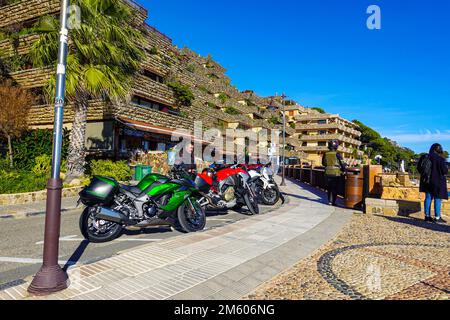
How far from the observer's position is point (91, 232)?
4938mm

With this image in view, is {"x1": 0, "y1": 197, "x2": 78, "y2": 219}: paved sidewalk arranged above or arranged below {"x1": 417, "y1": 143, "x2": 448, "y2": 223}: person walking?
below

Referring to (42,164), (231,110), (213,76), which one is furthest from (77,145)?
(213,76)

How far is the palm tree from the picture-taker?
36.7 ft

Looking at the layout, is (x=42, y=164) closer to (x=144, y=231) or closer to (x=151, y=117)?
(x=144, y=231)

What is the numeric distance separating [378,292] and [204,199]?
425 centimetres

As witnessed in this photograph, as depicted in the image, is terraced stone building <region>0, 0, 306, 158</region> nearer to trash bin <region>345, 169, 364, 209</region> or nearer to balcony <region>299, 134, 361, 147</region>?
trash bin <region>345, 169, 364, 209</region>

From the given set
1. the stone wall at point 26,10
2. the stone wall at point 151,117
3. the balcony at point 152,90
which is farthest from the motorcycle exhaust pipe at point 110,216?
the stone wall at point 26,10

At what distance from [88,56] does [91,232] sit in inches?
361

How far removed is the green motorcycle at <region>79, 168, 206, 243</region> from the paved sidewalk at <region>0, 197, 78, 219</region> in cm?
389

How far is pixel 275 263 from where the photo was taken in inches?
156

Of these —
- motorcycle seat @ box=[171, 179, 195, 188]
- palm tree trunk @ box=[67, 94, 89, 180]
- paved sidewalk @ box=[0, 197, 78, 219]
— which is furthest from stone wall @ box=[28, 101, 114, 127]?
motorcycle seat @ box=[171, 179, 195, 188]

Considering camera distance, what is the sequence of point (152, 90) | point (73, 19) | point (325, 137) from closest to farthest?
point (73, 19)
point (152, 90)
point (325, 137)

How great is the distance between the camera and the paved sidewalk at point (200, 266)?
2.94 meters
